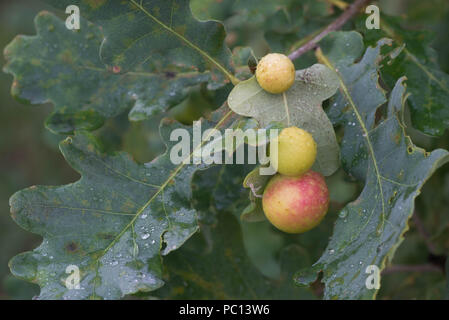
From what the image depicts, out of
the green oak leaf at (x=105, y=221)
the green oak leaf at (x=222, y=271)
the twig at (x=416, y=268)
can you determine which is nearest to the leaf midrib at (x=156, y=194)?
the green oak leaf at (x=105, y=221)

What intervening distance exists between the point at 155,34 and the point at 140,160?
1.27 metres

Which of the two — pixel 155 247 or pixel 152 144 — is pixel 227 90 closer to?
pixel 155 247

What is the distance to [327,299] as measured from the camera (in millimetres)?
1354

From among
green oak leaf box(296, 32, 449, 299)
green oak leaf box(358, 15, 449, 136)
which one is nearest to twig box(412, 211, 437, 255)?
green oak leaf box(358, 15, 449, 136)

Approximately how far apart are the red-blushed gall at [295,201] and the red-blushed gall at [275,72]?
244mm

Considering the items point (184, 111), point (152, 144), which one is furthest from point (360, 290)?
point (152, 144)

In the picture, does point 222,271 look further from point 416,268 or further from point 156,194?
point 416,268

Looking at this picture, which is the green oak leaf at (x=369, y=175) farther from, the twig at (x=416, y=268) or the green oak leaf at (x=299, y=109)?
the twig at (x=416, y=268)

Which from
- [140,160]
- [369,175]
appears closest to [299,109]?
[369,175]

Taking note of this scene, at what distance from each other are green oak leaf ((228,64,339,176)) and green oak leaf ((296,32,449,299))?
0.18 ft

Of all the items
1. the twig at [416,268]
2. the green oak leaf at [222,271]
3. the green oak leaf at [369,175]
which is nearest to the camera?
the green oak leaf at [369,175]

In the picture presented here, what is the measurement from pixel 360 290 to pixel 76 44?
1.19 m

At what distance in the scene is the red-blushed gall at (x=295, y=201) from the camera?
4.43 ft

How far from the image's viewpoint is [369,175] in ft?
4.73
